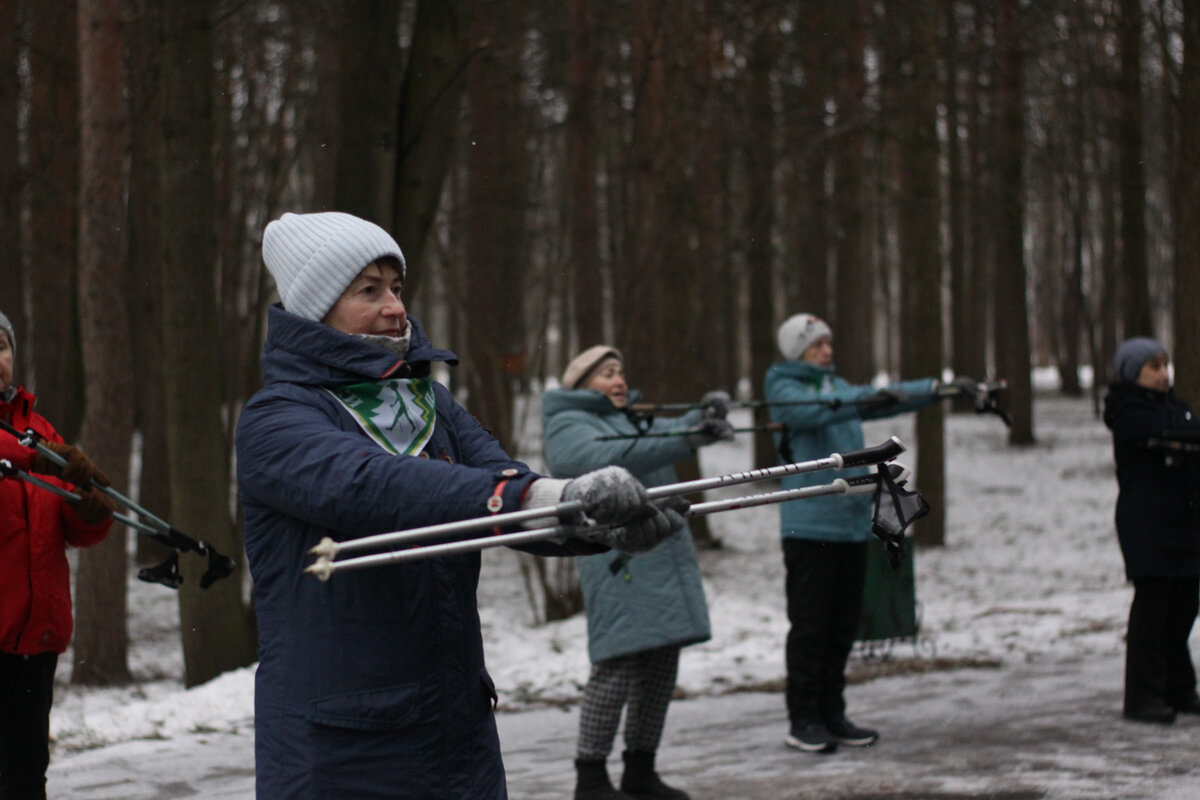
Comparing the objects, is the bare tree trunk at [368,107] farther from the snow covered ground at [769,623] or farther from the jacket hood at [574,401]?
the snow covered ground at [769,623]

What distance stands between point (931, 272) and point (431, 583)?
11843 mm

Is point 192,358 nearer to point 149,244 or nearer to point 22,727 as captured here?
point 22,727

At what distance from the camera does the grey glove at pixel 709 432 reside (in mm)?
5738

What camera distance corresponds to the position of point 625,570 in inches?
225

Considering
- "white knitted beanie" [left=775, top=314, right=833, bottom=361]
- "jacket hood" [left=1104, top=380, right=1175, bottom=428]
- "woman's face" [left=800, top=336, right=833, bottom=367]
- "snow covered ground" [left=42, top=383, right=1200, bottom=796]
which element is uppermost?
"white knitted beanie" [left=775, top=314, right=833, bottom=361]

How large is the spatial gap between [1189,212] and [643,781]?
244 inches

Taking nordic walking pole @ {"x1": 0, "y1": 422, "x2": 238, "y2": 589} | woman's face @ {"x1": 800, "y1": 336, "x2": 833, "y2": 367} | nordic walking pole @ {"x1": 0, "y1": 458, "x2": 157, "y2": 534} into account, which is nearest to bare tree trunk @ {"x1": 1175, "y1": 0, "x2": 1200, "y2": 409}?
woman's face @ {"x1": 800, "y1": 336, "x2": 833, "y2": 367}

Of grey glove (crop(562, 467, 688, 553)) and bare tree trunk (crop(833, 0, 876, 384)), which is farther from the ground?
bare tree trunk (crop(833, 0, 876, 384))

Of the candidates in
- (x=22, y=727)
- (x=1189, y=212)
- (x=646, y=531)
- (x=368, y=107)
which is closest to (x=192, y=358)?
(x=368, y=107)

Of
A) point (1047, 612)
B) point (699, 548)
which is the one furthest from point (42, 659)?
point (699, 548)

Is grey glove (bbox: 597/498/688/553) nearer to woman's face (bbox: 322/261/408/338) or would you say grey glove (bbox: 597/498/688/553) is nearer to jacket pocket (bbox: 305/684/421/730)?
jacket pocket (bbox: 305/684/421/730)

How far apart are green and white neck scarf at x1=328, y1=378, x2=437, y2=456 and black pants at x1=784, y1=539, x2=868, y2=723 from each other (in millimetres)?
3785

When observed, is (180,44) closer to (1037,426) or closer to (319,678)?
(319,678)

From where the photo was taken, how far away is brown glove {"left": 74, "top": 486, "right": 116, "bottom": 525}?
14.5 feet
